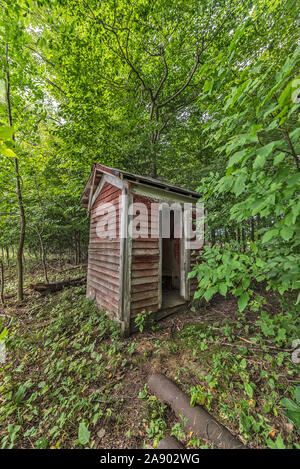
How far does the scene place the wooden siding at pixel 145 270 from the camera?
352 cm

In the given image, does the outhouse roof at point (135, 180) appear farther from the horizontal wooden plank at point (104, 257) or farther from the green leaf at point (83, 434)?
the green leaf at point (83, 434)

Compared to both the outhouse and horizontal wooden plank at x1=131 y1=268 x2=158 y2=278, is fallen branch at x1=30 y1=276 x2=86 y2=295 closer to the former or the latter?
the outhouse

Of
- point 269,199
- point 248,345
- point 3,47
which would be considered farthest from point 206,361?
point 3,47

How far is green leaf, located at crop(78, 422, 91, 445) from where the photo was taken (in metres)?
1.88

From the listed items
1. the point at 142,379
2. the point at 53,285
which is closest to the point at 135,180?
the point at 142,379

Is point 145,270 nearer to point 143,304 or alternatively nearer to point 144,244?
point 144,244

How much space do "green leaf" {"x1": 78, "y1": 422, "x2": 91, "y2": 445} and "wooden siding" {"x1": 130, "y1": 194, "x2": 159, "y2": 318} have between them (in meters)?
1.63

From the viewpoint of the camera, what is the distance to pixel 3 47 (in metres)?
4.65

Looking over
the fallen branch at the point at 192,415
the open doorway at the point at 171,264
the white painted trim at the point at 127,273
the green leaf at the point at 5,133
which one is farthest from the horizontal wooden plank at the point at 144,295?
the green leaf at the point at 5,133

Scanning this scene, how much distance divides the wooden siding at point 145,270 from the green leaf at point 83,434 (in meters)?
1.63

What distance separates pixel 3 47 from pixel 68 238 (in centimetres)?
782

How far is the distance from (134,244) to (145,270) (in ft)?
2.09

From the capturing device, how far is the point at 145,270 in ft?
12.1
